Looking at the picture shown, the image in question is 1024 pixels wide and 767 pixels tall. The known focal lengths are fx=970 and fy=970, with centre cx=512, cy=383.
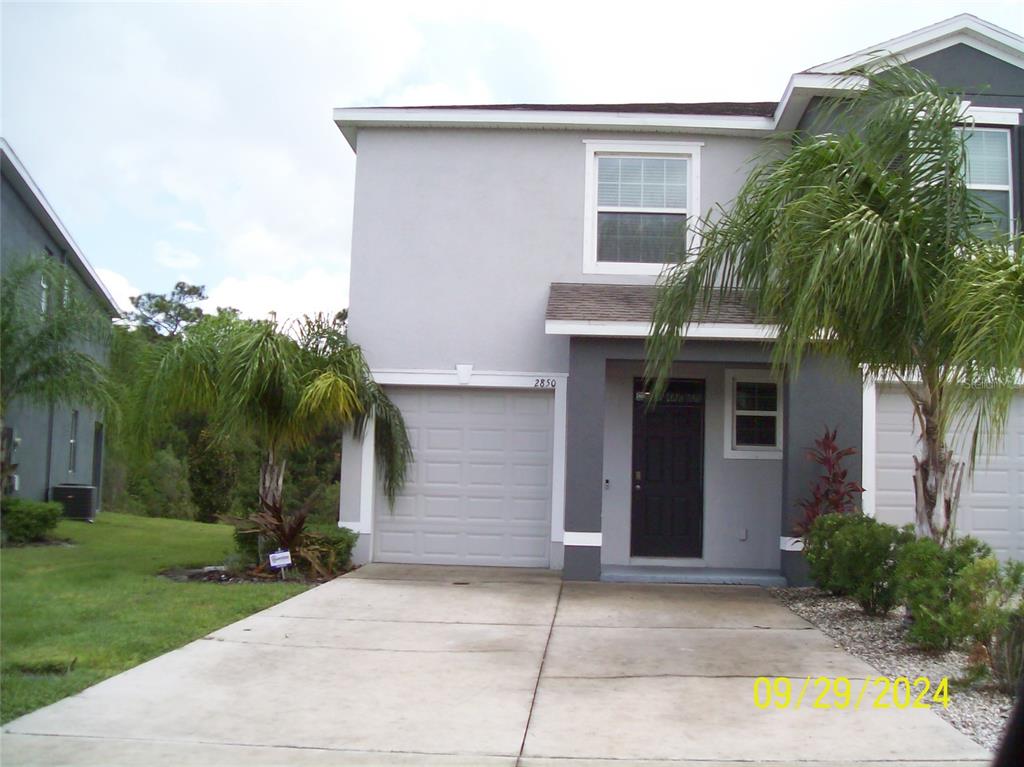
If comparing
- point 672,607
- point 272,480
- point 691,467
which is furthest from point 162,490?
point 672,607

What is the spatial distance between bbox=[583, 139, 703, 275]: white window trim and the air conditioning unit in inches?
446

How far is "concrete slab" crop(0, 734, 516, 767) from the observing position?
16.5 ft

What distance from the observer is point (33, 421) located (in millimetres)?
17125

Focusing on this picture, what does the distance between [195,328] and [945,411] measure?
333 inches

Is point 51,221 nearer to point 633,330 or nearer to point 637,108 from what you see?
point 637,108

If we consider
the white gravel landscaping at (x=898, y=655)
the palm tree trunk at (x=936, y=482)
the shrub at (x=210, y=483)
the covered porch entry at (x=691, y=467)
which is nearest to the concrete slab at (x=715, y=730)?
the white gravel landscaping at (x=898, y=655)

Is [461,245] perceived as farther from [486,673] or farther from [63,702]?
[63,702]

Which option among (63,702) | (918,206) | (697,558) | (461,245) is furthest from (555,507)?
(63,702)

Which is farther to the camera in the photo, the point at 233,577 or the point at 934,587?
the point at 233,577

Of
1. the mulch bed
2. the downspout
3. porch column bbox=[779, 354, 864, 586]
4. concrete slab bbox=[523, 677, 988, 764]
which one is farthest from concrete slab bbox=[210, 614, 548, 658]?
the downspout

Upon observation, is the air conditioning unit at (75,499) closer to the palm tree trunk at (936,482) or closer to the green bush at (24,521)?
the green bush at (24,521)

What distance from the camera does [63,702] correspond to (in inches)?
236

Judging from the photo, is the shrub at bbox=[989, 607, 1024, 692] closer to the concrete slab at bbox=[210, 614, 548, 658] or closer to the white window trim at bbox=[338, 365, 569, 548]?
the concrete slab at bbox=[210, 614, 548, 658]

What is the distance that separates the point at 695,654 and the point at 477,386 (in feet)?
18.8
